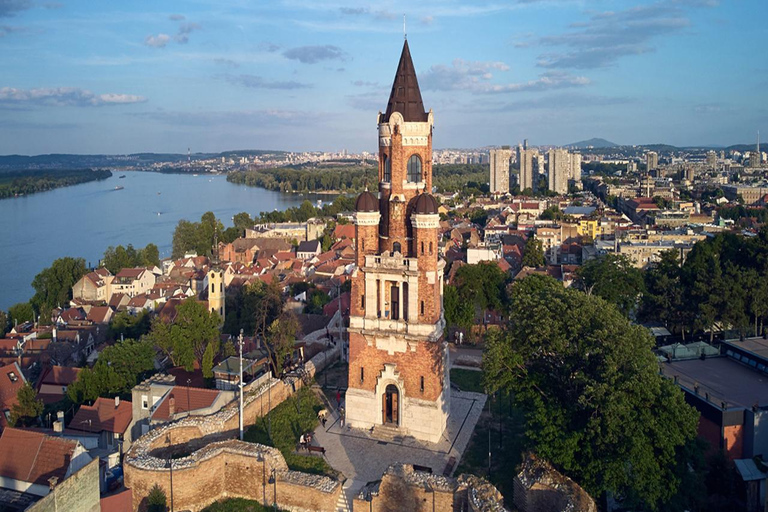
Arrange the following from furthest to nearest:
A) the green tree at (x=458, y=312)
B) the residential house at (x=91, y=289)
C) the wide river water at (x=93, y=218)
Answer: the wide river water at (x=93, y=218) → the residential house at (x=91, y=289) → the green tree at (x=458, y=312)

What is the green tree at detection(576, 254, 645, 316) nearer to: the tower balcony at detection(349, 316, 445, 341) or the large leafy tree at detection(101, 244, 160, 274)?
the tower balcony at detection(349, 316, 445, 341)

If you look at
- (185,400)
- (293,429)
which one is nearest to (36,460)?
(185,400)

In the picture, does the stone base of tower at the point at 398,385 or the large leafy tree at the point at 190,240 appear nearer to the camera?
the stone base of tower at the point at 398,385

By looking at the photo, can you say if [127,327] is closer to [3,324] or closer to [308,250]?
[3,324]

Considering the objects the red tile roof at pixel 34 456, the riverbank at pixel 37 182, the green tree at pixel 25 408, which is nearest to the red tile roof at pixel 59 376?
the green tree at pixel 25 408

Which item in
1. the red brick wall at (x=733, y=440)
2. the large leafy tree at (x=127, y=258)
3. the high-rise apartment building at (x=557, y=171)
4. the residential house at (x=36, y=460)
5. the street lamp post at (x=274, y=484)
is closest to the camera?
the street lamp post at (x=274, y=484)

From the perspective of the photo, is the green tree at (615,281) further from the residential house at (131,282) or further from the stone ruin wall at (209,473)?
the residential house at (131,282)

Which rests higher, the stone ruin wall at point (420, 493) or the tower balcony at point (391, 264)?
the tower balcony at point (391, 264)
